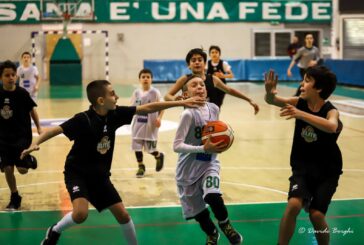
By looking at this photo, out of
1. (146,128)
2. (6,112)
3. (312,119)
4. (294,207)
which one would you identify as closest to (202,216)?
(294,207)

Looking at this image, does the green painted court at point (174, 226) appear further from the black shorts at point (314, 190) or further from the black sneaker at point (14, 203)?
the black shorts at point (314, 190)

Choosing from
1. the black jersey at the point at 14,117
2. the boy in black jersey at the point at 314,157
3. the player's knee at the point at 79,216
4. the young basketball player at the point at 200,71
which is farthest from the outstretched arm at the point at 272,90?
the black jersey at the point at 14,117

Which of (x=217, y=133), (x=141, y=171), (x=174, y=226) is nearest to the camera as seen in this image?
(x=217, y=133)

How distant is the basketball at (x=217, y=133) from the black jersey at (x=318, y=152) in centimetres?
66

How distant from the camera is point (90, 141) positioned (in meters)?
5.24

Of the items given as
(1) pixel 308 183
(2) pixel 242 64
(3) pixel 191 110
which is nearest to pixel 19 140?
(3) pixel 191 110

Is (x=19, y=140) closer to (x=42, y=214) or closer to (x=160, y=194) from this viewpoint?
(x=42, y=214)

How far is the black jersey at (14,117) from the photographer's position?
23.0ft

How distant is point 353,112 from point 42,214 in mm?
11696

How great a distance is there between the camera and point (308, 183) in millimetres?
5039

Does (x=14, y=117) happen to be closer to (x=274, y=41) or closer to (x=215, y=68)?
(x=215, y=68)

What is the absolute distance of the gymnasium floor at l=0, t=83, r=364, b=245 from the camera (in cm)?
612

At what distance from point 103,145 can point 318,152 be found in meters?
1.85

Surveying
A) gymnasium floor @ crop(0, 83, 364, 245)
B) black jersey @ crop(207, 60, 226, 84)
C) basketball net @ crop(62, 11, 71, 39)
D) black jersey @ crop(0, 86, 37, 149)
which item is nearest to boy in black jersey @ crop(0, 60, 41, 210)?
black jersey @ crop(0, 86, 37, 149)
